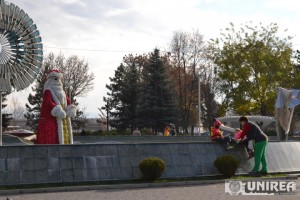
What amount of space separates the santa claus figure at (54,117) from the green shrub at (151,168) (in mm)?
4272

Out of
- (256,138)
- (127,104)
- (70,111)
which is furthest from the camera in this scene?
→ (127,104)

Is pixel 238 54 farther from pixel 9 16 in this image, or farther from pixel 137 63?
pixel 9 16

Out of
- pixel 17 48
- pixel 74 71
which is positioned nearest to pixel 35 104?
pixel 74 71

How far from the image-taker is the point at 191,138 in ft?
111

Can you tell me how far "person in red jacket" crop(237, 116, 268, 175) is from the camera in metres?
15.5

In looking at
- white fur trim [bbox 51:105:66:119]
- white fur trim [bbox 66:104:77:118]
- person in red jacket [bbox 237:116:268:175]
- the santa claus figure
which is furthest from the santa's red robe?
person in red jacket [bbox 237:116:268:175]

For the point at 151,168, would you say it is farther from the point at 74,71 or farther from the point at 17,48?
the point at 74,71

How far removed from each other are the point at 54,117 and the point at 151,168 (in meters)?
5.00

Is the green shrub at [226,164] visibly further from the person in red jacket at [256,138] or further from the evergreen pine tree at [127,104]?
the evergreen pine tree at [127,104]

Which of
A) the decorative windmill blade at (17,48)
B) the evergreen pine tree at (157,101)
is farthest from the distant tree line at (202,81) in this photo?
the decorative windmill blade at (17,48)

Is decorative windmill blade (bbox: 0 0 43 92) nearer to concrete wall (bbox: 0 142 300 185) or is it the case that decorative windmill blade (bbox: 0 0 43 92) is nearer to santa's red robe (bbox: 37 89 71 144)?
santa's red robe (bbox: 37 89 71 144)

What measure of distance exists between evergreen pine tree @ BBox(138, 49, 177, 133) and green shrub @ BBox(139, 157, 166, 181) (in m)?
34.2

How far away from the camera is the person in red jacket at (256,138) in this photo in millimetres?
15500

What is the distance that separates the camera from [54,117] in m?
17.3
